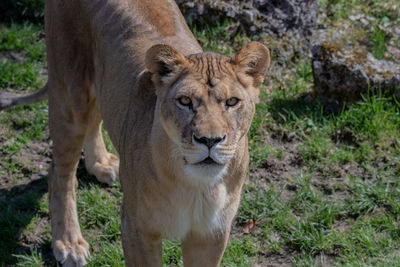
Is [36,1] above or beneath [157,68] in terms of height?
beneath

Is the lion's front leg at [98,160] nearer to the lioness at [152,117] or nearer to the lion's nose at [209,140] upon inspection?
the lioness at [152,117]

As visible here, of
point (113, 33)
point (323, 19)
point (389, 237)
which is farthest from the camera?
point (323, 19)

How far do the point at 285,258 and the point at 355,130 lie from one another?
4.83 ft

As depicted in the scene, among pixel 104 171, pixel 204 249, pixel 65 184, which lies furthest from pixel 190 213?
pixel 104 171

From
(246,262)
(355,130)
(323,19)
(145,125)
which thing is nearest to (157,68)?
(145,125)

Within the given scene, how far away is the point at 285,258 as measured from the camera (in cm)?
435

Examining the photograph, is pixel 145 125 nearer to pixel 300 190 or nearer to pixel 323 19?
pixel 300 190

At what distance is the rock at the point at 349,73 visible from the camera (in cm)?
529

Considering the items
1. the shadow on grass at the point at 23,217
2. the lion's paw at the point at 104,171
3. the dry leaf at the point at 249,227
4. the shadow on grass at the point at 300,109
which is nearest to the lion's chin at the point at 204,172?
the dry leaf at the point at 249,227

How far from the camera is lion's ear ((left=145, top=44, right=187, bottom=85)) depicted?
3.19 meters

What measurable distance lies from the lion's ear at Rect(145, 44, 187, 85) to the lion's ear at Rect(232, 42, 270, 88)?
28cm

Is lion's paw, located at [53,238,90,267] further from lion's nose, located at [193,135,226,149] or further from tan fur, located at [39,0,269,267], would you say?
lion's nose, located at [193,135,226,149]

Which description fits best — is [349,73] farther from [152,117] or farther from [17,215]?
[17,215]

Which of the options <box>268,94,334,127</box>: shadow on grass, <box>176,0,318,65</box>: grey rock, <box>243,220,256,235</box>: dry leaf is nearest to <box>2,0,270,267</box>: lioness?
<box>243,220,256,235</box>: dry leaf
